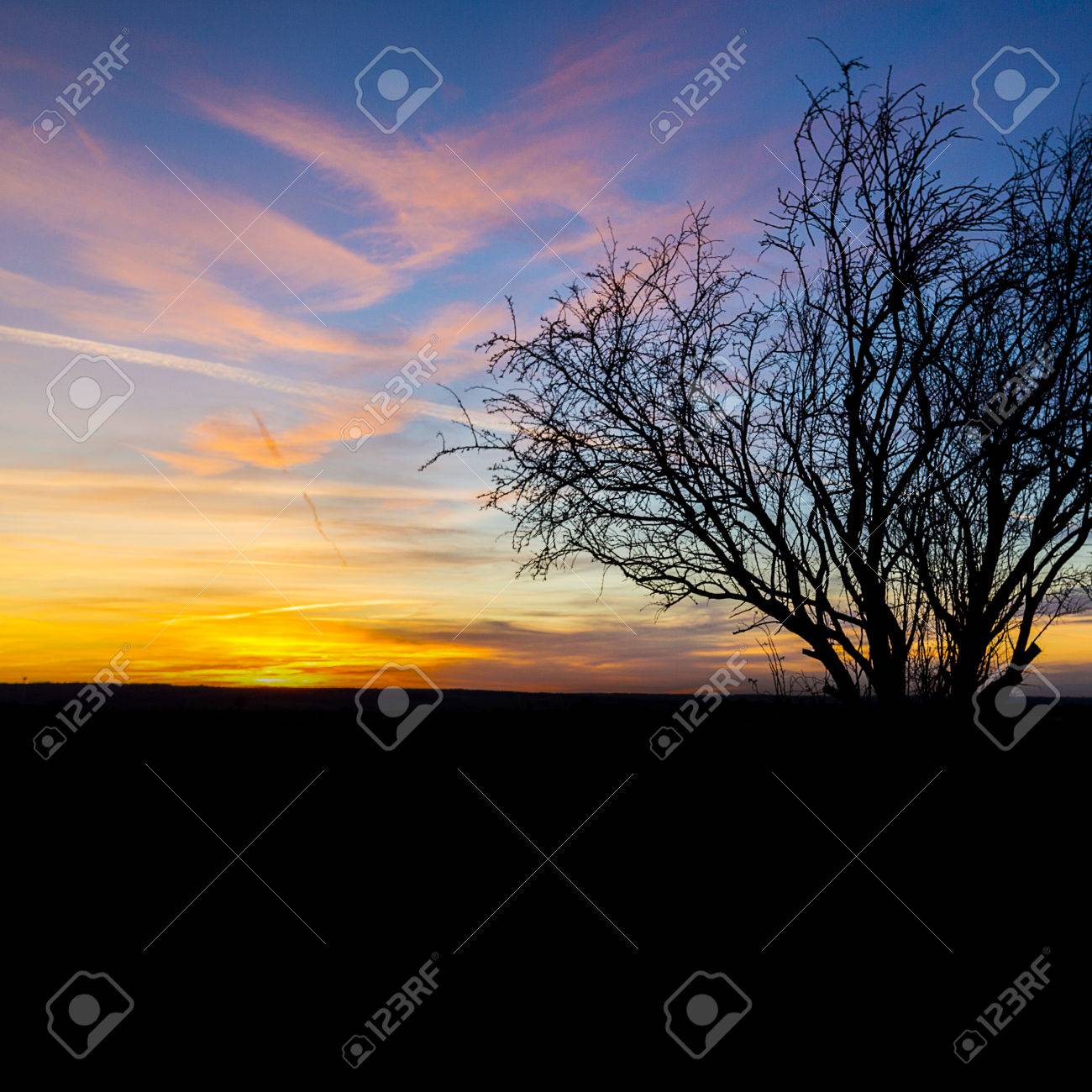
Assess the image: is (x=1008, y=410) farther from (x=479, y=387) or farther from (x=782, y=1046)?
(x=782, y=1046)

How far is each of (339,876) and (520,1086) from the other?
239cm

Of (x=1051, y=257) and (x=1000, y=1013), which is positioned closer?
(x=1000, y=1013)

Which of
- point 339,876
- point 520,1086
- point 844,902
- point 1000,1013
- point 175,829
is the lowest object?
point 1000,1013

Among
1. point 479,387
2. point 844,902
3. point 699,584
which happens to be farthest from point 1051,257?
point 844,902

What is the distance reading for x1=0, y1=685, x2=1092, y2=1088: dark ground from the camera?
159 inches

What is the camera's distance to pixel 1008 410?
807cm

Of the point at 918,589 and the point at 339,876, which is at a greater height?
the point at 339,876

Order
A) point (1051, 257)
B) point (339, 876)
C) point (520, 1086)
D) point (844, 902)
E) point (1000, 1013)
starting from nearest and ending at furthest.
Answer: point (520, 1086) < point (1000, 1013) < point (844, 902) < point (339, 876) < point (1051, 257)

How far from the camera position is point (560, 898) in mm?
5449

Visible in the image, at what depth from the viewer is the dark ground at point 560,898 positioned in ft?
13.2

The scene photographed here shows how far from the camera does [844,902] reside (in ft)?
17.8

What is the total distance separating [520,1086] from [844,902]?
8.22 feet

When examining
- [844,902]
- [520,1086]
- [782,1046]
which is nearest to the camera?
[520,1086]

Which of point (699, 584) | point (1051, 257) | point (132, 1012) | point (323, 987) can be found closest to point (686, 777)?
→ point (699, 584)
